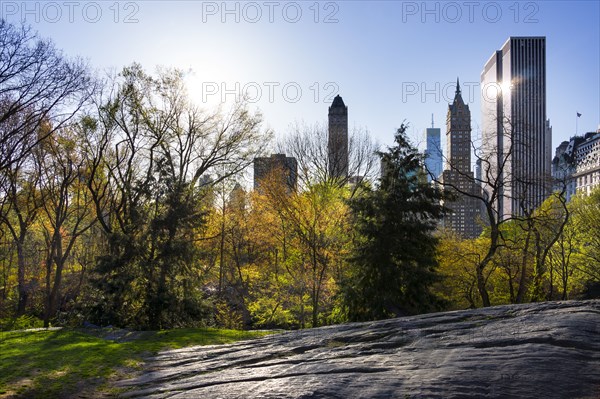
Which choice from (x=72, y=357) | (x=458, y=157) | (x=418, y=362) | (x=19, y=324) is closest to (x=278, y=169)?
(x=458, y=157)

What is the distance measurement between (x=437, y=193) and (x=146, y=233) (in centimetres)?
1132

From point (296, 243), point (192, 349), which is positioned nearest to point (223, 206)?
point (296, 243)

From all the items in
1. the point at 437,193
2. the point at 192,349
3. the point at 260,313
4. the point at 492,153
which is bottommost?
the point at 260,313

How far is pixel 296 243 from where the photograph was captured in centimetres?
2792

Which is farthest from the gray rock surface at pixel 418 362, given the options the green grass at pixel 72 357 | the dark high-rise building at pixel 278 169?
the dark high-rise building at pixel 278 169

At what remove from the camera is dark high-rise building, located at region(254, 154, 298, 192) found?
2950 centimetres

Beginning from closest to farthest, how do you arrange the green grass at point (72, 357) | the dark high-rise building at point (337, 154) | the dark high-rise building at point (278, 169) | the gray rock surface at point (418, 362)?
1. the gray rock surface at point (418, 362)
2. the green grass at point (72, 357)
3. the dark high-rise building at point (278, 169)
4. the dark high-rise building at point (337, 154)

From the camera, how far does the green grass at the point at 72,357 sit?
7.77 m

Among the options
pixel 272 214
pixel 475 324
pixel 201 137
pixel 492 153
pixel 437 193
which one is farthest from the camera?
pixel 272 214

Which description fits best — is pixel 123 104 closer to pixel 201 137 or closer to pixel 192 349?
pixel 201 137

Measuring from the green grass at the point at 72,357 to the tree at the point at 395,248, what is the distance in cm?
523

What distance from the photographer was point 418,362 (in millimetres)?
5930

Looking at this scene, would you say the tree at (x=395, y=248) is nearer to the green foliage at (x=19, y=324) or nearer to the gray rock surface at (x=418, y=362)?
the gray rock surface at (x=418, y=362)

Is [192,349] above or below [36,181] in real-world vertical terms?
below
